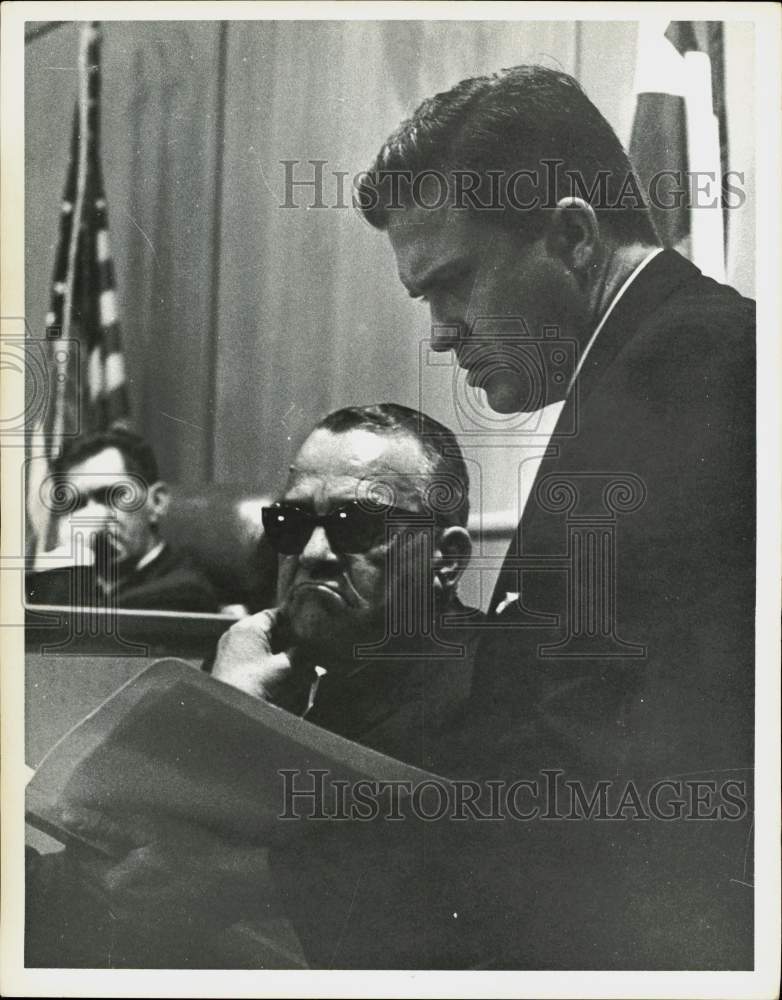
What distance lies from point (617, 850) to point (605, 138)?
188 cm

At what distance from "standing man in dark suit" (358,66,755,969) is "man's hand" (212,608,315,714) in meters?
0.46

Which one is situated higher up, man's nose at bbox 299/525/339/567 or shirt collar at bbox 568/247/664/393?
shirt collar at bbox 568/247/664/393

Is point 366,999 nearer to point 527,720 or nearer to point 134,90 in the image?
point 527,720

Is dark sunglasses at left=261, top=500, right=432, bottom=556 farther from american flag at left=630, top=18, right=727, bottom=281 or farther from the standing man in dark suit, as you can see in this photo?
american flag at left=630, top=18, right=727, bottom=281

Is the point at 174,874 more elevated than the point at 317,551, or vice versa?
the point at 317,551

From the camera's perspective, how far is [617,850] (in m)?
2.44

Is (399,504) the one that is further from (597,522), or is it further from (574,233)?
(574,233)

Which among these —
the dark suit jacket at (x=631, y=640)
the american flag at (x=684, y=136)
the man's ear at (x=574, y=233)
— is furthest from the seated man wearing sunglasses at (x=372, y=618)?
the american flag at (x=684, y=136)

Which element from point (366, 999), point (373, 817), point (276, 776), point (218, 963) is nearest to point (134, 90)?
point (276, 776)

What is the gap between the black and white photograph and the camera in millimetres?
2430

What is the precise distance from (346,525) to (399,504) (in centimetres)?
15
